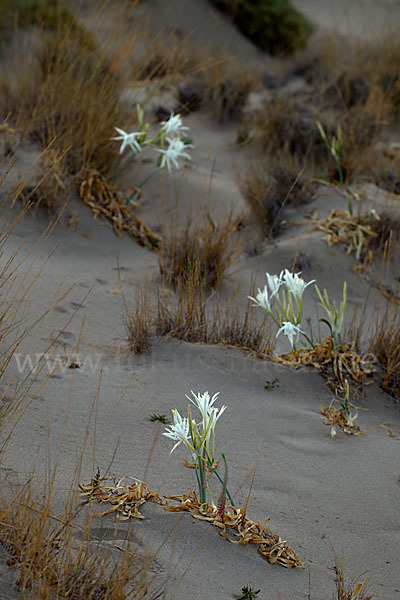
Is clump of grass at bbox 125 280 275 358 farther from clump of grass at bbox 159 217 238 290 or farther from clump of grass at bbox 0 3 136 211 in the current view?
clump of grass at bbox 0 3 136 211

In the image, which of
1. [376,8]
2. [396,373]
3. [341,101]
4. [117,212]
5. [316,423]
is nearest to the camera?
[316,423]

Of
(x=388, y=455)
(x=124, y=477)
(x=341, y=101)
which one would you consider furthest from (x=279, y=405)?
(x=341, y=101)

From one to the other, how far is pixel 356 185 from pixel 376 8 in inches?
422

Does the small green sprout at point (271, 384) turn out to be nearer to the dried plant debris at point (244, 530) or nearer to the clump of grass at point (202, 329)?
the clump of grass at point (202, 329)

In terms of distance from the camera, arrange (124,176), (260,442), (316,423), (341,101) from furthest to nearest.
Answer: (341,101), (124,176), (316,423), (260,442)

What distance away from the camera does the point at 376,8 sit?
13695 millimetres

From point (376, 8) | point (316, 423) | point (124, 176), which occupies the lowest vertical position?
point (316, 423)

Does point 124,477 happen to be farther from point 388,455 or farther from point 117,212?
point 117,212

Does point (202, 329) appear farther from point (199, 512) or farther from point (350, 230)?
point (350, 230)

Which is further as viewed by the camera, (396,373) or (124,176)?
(124,176)

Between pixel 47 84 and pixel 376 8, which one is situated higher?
pixel 376 8

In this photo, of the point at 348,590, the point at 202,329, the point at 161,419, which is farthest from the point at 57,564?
the point at 202,329

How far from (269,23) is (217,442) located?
1001 cm

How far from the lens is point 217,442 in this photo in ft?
7.87
